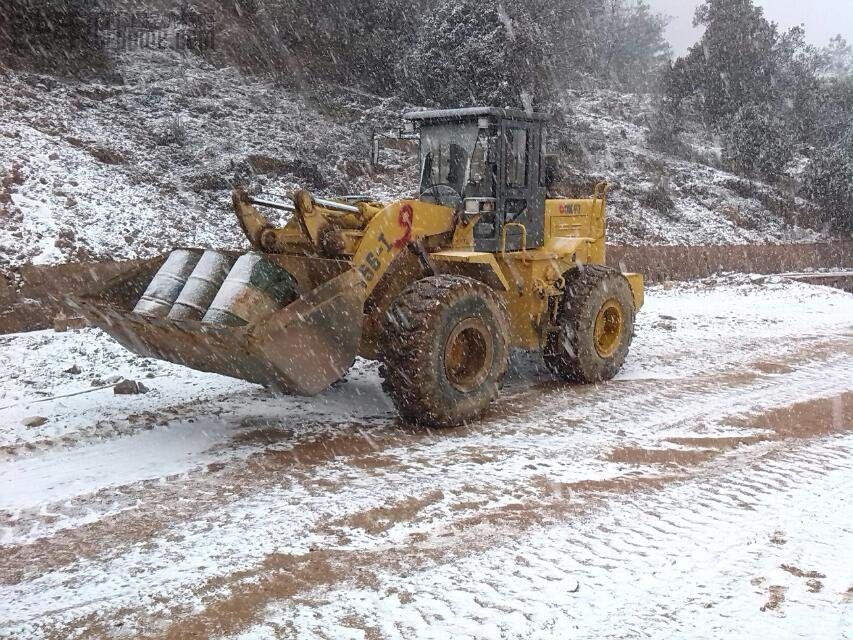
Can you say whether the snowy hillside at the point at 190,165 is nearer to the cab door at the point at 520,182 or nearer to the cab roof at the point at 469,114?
the cab roof at the point at 469,114

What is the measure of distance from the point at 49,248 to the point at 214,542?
28.0 feet

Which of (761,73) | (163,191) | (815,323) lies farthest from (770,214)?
(163,191)

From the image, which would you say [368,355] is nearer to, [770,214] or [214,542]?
[214,542]

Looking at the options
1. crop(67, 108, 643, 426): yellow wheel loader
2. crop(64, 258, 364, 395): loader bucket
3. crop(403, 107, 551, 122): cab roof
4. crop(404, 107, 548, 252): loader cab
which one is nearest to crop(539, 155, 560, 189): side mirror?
crop(67, 108, 643, 426): yellow wheel loader

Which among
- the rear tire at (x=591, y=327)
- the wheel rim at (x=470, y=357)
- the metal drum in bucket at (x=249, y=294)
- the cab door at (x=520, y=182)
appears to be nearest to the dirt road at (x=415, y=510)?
the rear tire at (x=591, y=327)

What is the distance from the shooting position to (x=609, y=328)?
28.5ft

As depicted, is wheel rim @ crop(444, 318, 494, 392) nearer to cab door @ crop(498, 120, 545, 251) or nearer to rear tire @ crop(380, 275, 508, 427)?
rear tire @ crop(380, 275, 508, 427)

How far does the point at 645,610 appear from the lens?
12.1 ft

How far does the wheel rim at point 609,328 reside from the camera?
27.6ft

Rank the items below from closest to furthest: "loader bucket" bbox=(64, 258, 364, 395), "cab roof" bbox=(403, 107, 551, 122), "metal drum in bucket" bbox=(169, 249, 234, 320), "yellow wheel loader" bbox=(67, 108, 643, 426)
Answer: "loader bucket" bbox=(64, 258, 364, 395) → "yellow wheel loader" bbox=(67, 108, 643, 426) → "metal drum in bucket" bbox=(169, 249, 234, 320) → "cab roof" bbox=(403, 107, 551, 122)

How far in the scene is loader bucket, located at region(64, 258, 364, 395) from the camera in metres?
5.43

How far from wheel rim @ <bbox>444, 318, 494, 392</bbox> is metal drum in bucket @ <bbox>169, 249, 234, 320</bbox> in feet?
6.29

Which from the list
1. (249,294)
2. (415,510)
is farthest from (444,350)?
(415,510)

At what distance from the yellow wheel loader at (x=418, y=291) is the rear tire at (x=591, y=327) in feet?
0.05
